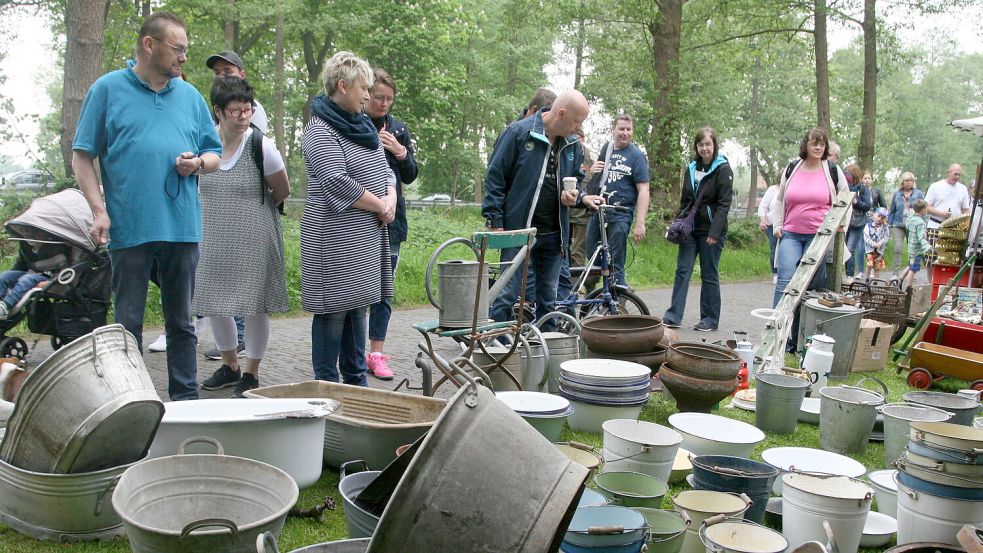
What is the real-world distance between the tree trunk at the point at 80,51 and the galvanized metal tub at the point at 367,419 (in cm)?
536

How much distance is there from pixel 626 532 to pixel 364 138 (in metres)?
2.81

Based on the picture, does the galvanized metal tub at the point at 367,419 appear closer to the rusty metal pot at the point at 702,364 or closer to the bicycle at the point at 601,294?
the rusty metal pot at the point at 702,364

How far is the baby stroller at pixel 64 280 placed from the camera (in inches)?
213

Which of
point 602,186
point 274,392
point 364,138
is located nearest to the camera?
point 274,392

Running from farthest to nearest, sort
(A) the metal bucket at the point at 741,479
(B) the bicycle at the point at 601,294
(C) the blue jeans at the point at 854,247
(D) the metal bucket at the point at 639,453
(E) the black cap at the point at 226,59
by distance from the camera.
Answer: (C) the blue jeans at the point at 854,247, (B) the bicycle at the point at 601,294, (E) the black cap at the point at 226,59, (D) the metal bucket at the point at 639,453, (A) the metal bucket at the point at 741,479

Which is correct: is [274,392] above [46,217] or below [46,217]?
below

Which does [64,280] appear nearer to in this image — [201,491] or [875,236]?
[201,491]

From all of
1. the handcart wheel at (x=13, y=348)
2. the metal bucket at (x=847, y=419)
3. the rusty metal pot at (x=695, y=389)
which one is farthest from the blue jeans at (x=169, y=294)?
the metal bucket at (x=847, y=419)

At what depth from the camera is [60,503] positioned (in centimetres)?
295

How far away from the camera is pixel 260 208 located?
481 centimetres

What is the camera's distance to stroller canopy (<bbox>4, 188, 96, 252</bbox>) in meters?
5.40

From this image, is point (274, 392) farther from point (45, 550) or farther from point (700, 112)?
point (700, 112)

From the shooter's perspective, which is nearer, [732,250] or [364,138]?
[364,138]

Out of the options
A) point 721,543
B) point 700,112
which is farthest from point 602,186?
point 700,112
